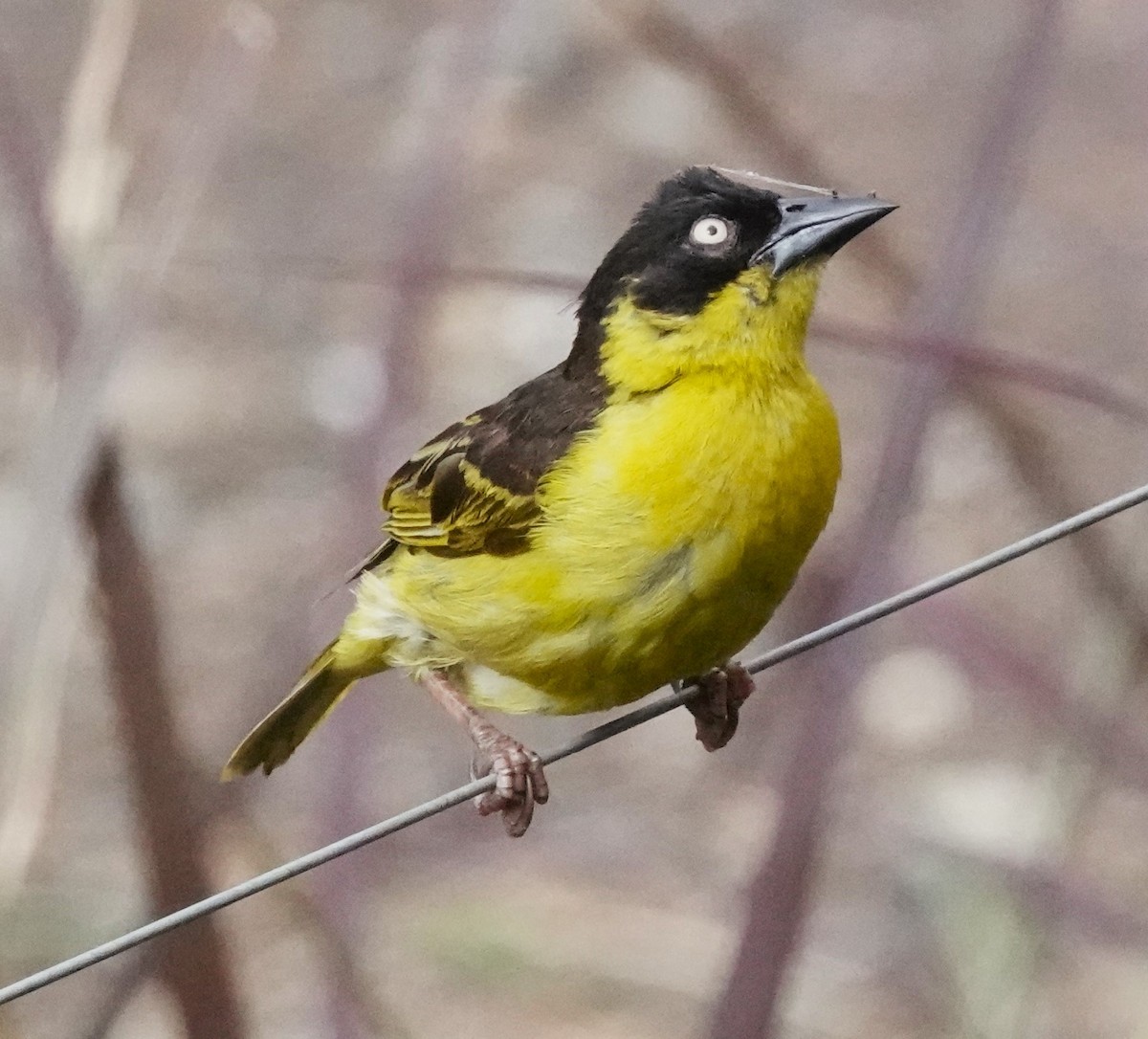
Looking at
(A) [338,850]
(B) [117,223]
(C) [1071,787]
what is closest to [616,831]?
(C) [1071,787]

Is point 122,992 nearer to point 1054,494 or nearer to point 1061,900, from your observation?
point 1061,900

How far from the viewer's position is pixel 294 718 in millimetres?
3039

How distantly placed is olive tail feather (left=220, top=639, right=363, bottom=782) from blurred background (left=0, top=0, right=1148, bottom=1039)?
70 mm

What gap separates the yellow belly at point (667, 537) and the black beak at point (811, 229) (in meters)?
0.18

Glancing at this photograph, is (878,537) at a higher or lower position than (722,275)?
lower

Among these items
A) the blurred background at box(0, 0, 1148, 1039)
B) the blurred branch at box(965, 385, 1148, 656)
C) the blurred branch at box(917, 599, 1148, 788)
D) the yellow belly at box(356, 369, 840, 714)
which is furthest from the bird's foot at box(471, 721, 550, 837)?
the blurred branch at box(965, 385, 1148, 656)

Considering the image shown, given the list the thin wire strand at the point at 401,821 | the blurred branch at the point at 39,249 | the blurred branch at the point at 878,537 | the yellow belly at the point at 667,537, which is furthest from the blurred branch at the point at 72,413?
the blurred branch at the point at 878,537

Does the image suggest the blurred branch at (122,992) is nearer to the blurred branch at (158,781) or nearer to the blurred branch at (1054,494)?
the blurred branch at (158,781)

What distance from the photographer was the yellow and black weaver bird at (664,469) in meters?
2.14

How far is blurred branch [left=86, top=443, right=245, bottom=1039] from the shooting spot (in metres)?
2.80

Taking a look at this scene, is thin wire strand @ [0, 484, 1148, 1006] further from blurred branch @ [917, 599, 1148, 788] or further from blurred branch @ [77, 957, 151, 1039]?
blurred branch @ [917, 599, 1148, 788]

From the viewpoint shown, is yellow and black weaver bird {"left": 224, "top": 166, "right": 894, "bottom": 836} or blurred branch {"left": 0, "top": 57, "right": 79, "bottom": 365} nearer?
yellow and black weaver bird {"left": 224, "top": 166, "right": 894, "bottom": 836}

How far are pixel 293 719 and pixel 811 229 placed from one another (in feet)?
4.86

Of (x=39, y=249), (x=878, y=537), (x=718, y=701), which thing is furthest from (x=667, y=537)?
(x=39, y=249)
